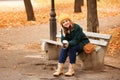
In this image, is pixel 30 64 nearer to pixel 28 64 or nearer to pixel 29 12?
pixel 28 64

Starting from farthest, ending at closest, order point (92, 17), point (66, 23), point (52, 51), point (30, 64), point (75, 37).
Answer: point (92, 17), point (52, 51), point (30, 64), point (75, 37), point (66, 23)

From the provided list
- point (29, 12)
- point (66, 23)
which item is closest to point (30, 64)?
point (66, 23)

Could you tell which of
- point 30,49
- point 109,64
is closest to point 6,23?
point 30,49

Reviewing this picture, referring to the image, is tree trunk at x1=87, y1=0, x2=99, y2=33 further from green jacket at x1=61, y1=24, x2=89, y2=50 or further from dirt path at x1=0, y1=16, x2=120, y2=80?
green jacket at x1=61, y1=24, x2=89, y2=50

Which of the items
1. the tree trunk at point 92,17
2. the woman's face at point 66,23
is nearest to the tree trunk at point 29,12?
the tree trunk at point 92,17

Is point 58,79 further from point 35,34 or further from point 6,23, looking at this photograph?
point 6,23

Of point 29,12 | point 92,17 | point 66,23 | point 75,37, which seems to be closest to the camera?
point 66,23

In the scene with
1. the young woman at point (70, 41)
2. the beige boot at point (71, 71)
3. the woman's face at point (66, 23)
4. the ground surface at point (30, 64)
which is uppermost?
the woman's face at point (66, 23)

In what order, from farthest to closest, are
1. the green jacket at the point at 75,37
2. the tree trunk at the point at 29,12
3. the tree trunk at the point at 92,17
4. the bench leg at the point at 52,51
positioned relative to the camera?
the tree trunk at the point at 29,12
the tree trunk at the point at 92,17
the bench leg at the point at 52,51
the green jacket at the point at 75,37

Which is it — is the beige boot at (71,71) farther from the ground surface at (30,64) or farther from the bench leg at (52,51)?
the bench leg at (52,51)

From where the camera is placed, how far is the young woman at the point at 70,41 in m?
8.10

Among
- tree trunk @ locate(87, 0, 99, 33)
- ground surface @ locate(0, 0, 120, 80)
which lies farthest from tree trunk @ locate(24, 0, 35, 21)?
tree trunk @ locate(87, 0, 99, 33)

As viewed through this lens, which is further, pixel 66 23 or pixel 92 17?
pixel 92 17

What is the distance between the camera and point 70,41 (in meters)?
8.17
